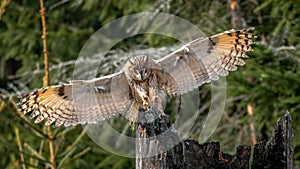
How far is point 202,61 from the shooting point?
9.24ft

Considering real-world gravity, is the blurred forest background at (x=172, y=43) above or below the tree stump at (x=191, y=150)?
above

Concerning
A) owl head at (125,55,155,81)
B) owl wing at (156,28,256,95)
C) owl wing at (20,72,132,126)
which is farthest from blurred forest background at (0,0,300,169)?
owl head at (125,55,155,81)

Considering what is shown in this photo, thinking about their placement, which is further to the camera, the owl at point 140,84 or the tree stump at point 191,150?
the owl at point 140,84

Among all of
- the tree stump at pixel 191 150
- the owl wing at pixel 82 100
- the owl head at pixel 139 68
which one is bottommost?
the tree stump at pixel 191 150

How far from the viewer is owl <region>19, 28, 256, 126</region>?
2.67 metres

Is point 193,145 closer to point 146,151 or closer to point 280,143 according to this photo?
point 146,151

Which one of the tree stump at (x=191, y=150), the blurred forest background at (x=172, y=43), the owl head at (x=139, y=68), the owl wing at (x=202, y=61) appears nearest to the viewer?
the tree stump at (x=191, y=150)

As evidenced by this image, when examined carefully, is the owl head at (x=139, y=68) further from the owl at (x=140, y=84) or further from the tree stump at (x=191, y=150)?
the tree stump at (x=191, y=150)

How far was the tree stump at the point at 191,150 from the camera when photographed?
2.47 meters

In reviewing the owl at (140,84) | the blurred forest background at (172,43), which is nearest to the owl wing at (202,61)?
the owl at (140,84)

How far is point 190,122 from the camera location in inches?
215

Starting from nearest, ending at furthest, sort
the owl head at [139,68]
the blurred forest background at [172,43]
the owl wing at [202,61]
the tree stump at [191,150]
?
the tree stump at [191,150], the owl head at [139,68], the owl wing at [202,61], the blurred forest background at [172,43]

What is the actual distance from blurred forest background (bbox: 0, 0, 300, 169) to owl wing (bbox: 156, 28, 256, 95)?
1208mm

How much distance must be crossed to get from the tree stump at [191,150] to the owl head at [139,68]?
13 cm
